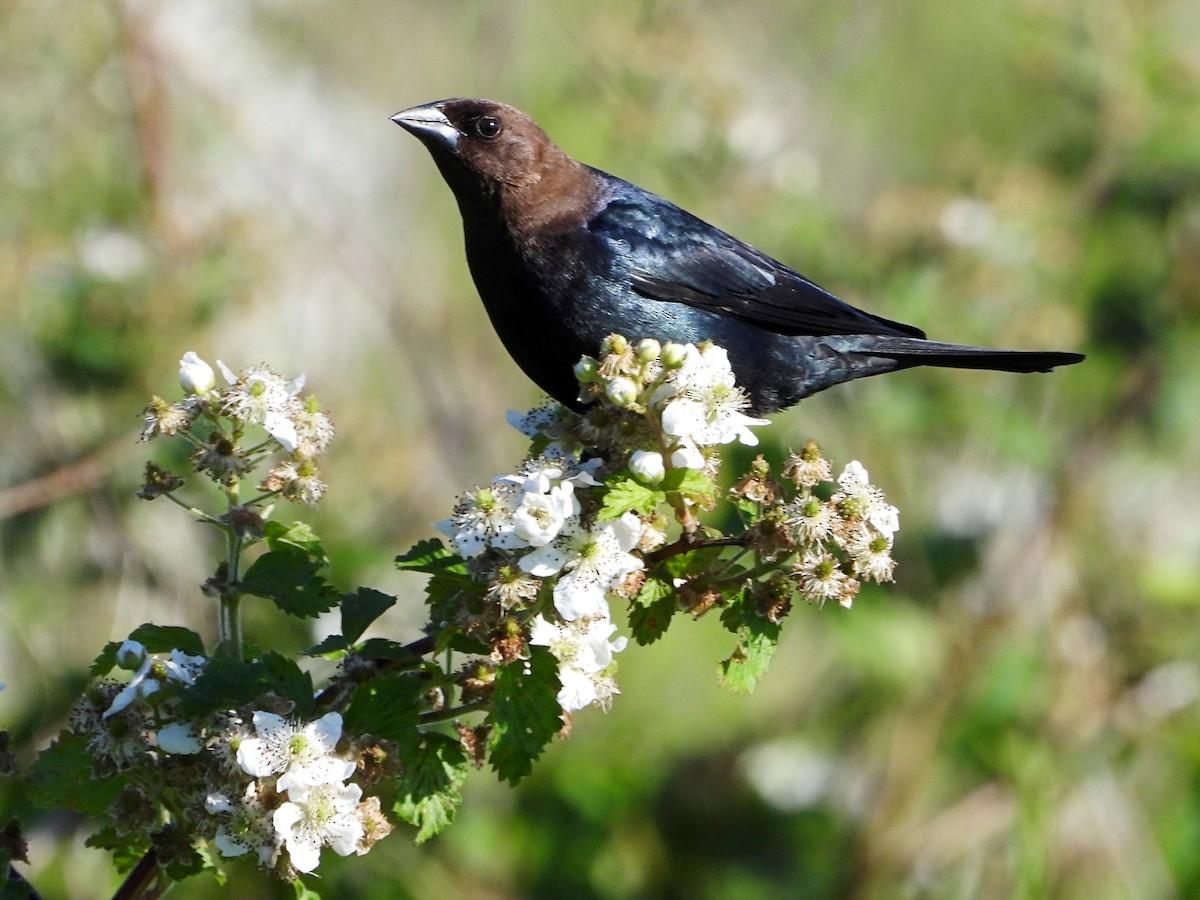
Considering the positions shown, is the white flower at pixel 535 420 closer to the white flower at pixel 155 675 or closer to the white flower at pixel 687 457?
the white flower at pixel 687 457

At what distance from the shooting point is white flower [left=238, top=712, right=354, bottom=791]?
1444 millimetres

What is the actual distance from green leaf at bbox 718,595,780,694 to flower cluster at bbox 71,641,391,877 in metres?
0.45

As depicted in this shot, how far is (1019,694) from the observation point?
12.9ft

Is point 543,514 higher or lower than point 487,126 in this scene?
lower

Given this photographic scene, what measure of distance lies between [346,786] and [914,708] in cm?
300

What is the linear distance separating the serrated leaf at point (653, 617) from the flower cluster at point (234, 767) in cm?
37

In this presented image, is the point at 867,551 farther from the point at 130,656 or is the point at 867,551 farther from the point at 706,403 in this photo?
the point at 130,656

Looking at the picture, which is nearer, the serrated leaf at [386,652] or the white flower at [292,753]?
the white flower at [292,753]

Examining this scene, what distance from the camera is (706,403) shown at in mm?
1655

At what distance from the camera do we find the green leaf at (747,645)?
5.37ft

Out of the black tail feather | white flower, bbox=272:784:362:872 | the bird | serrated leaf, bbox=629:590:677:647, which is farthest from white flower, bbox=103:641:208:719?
the black tail feather

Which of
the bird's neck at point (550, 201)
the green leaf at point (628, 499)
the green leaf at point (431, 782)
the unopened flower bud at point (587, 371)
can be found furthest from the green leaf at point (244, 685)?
the bird's neck at point (550, 201)

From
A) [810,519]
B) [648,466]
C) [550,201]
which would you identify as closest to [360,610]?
[648,466]

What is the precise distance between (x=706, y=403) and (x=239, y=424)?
583 mm
